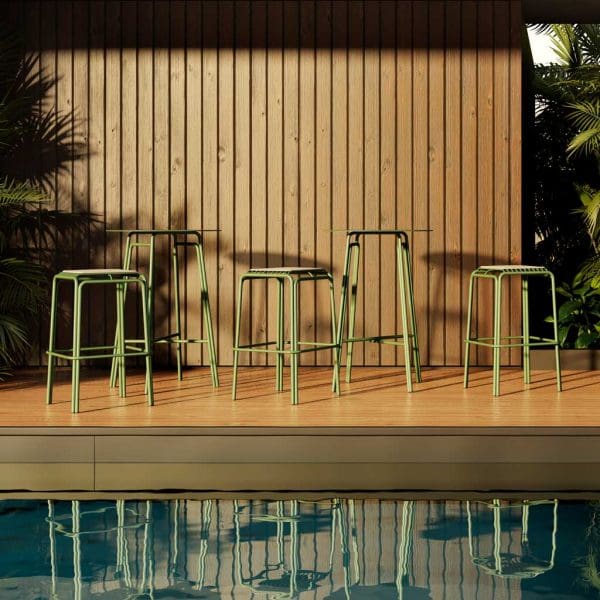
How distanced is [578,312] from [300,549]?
3976 mm

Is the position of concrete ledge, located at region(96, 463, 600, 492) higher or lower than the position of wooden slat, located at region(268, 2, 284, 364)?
lower

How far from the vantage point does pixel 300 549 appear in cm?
356

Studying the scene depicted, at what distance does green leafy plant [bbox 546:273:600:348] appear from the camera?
691 centimetres

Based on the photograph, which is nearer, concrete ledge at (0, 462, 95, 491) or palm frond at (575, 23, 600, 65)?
concrete ledge at (0, 462, 95, 491)

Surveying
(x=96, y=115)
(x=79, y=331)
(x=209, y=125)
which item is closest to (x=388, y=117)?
(x=209, y=125)

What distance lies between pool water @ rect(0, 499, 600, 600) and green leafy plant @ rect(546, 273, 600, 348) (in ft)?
9.53

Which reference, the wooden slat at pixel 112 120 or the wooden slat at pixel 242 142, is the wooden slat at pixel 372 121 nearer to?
the wooden slat at pixel 242 142

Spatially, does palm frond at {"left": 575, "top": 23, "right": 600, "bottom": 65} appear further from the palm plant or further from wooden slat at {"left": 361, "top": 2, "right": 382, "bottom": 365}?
the palm plant

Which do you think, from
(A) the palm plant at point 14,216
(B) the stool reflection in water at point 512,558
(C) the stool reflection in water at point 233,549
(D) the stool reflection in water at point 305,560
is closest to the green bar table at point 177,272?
(A) the palm plant at point 14,216

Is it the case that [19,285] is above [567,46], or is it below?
below

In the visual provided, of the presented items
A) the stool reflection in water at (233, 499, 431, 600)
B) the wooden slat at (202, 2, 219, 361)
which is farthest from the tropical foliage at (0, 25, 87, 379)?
the stool reflection in water at (233, 499, 431, 600)

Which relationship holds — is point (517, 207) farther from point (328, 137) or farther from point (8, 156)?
point (8, 156)

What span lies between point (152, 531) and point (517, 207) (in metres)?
3.59

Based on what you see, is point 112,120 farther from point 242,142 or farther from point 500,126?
point 500,126
